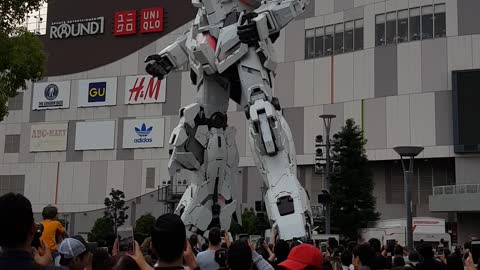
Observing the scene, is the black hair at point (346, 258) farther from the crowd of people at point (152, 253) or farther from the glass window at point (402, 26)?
the glass window at point (402, 26)

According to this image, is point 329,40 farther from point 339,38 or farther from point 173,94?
point 173,94

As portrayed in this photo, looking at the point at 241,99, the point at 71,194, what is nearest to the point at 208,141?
the point at 241,99

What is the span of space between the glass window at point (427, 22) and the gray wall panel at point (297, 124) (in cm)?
1019

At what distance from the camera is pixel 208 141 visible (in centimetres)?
1530

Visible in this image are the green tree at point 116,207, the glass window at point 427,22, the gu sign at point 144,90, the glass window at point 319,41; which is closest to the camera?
the glass window at point 427,22

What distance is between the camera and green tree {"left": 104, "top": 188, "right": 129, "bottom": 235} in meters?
50.0

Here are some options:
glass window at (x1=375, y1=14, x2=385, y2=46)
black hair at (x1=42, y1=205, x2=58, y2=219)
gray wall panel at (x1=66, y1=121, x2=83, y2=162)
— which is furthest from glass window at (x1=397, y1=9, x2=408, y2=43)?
black hair at (x1=42, y1=205, x2=58, y2=219)

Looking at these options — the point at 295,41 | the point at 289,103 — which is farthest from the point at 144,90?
the point at 295,41

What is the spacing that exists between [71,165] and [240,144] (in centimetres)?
1617

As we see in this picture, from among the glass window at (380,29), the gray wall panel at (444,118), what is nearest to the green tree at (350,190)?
the gray wall panel at (444,118)

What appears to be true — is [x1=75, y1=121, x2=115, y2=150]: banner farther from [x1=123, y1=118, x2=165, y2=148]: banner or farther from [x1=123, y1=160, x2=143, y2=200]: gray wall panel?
[x1=123, y1=160, x2=143, y2=200]: gray wall panel

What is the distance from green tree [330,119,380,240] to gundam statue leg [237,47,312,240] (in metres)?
25.0

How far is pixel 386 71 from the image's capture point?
46312 mm

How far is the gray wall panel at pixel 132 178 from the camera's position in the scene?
181ft
